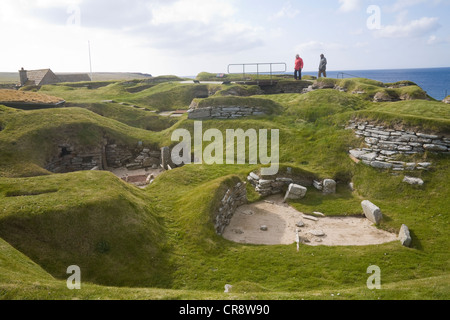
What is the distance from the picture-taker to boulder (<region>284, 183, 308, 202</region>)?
1934 cm

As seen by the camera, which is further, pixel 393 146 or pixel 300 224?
pixel 393 146

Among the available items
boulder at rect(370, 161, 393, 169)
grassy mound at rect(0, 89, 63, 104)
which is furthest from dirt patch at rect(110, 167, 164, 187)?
boulder at rect(370, 161, 393, 169)

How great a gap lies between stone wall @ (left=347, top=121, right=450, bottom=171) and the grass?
0.52 meters

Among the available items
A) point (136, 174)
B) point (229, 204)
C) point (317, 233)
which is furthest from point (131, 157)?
point (317, 233)

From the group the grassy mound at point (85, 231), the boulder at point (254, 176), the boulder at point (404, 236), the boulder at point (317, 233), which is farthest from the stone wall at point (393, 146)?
the grassy mound at point (85, 231)

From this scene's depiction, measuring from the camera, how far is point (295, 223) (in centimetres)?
1706

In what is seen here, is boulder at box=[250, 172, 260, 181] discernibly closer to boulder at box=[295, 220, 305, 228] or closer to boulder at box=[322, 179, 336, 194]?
boulder at box=[322, 179, 336, 194]

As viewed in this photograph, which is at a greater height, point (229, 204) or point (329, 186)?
point (329, 186)

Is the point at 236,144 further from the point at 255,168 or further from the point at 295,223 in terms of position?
the point at 295,223

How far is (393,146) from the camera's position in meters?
20.3

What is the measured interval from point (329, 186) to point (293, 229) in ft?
15.4

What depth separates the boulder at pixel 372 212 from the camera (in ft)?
53.9

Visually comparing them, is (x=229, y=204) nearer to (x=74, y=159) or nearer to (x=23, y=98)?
(x=74, y=159)

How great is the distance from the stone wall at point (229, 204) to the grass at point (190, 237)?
498mm
